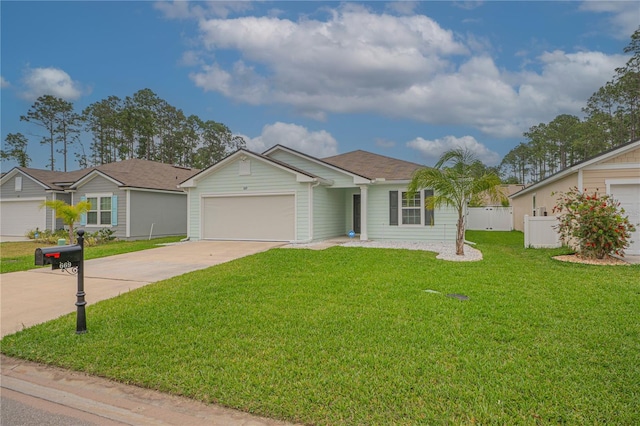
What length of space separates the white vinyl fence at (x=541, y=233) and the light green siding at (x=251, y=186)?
26.0ft

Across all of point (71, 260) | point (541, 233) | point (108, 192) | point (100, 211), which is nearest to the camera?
point (71, 260)

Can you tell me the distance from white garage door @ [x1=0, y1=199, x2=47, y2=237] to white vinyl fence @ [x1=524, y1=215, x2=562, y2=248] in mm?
24701

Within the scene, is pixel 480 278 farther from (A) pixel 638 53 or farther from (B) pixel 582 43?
(A) pixel 638 53

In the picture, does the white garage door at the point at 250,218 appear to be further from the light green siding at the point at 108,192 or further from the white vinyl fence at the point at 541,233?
the white vinyl fence at the point at 541,233

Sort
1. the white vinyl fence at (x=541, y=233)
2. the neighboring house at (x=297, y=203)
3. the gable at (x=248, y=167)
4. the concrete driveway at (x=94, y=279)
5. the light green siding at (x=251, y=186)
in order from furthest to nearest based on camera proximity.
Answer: the neighboring house at (x=297, y=203)
the light green siding at (x=251, y=186)
the gable at (x=248, y=167)
the white vinyl fence at (x=541, y=233)
the concrete driveway at (x=94, y=279)

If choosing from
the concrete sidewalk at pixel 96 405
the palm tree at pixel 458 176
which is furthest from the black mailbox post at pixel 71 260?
the palm tree at pixel 458 176

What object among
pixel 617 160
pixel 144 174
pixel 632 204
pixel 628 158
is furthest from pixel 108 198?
pixel 632 204

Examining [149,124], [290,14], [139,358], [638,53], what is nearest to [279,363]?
[139,358]

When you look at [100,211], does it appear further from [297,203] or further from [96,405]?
[96,405]

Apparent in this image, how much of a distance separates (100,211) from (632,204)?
882 inches

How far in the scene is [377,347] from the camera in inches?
158

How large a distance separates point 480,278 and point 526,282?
32.2 inches

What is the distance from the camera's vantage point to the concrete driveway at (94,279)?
580cm

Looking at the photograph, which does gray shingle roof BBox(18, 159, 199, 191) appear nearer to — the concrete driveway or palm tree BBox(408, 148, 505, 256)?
the concrete driveway
